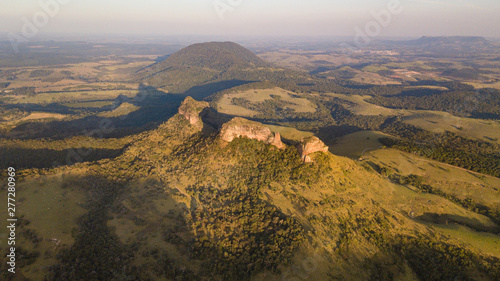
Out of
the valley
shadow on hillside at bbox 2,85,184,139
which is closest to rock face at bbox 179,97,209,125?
the valley

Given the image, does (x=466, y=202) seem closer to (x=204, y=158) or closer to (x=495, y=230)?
(x=495, y=230)

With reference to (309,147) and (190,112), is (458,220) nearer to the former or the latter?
(309,147)

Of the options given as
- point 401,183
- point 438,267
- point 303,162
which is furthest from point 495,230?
point 303,162

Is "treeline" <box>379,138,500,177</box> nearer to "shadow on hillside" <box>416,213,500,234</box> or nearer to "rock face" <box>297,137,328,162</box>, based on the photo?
"shadow on hillside" <box>416,213,500,234</box>

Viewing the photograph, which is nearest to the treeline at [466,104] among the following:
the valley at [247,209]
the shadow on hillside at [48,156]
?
the valley at [247,209]

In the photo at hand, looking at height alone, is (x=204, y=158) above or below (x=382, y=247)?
above
